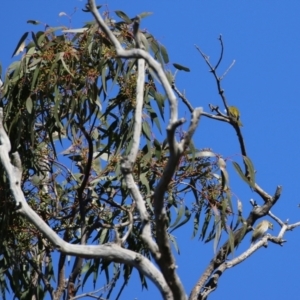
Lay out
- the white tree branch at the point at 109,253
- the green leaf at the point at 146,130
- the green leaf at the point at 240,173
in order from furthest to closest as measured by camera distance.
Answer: the green leaf at the point at 146,130
the green leaf at the point at 240,173
the white tree branch at the point at 109,253

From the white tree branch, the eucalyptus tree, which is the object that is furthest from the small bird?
the white tree branch

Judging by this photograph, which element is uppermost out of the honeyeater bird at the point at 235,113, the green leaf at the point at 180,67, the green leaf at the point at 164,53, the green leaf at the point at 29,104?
the green leaf at the point at 164,53

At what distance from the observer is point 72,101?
3.62 metres

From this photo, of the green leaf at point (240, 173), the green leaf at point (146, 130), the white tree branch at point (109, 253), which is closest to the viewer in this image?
the white tree branch at point (109, 253)

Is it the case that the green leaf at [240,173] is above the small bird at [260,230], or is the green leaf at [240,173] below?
above

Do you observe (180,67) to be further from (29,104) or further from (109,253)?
(109,253)

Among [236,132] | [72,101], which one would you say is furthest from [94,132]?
[236,132]

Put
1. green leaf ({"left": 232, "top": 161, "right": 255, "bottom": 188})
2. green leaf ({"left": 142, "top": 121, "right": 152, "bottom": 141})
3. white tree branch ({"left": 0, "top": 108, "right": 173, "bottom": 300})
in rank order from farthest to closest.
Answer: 1. green leaf ({"left": 142, "top": 121, "right": 152, "bottom": 141})
2. green leaf ({"left": 232, "top": 161, "right": 255, "bottom": 188})
3. white tree branch ({"left": 0, "top": 108, "right": 173, "bottom": 300})

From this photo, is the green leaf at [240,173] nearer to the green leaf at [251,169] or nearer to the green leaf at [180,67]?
the green leaf at [251,169]

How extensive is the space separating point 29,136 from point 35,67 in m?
0.30

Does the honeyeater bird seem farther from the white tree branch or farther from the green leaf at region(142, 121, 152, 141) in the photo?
the white tree branch

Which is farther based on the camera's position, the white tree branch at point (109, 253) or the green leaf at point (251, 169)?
the green leaf at point (251, 169)

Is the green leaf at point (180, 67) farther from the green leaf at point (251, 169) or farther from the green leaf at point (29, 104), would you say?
the green leaf at point (29, 104)

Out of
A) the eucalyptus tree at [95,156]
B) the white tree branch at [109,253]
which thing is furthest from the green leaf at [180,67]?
the white tree branch at [109,253]
